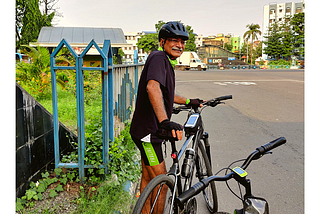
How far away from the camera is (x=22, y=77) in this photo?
27.7ft

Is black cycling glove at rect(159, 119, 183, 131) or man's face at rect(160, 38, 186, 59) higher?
man's face at rect(160, 38, 186, 59)

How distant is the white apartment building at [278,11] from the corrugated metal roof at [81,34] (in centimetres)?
7916

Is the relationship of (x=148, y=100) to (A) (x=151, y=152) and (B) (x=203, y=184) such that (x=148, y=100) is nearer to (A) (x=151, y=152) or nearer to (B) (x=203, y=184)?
(A) (x=151, y=152)

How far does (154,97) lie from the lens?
7.83 ft

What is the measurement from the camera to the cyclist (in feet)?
7.89

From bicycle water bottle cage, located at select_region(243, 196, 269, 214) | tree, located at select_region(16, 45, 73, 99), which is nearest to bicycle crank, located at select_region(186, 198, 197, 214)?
bicycle water bottle cage, located at select_region(243, 196, 269, 214)

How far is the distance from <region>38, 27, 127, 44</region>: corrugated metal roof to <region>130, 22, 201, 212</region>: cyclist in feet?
67.0

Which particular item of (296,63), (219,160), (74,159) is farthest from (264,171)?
(296,63)

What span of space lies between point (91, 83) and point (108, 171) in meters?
6.07

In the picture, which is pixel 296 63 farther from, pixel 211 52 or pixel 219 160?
pixel 219 160

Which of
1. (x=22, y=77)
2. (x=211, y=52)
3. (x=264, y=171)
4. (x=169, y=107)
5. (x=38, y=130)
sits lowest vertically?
(x=264, y=171)

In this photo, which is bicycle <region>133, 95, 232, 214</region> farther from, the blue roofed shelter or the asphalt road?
the blue roofed shelter

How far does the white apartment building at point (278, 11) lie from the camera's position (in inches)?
3698

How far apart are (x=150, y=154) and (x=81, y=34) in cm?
2300
